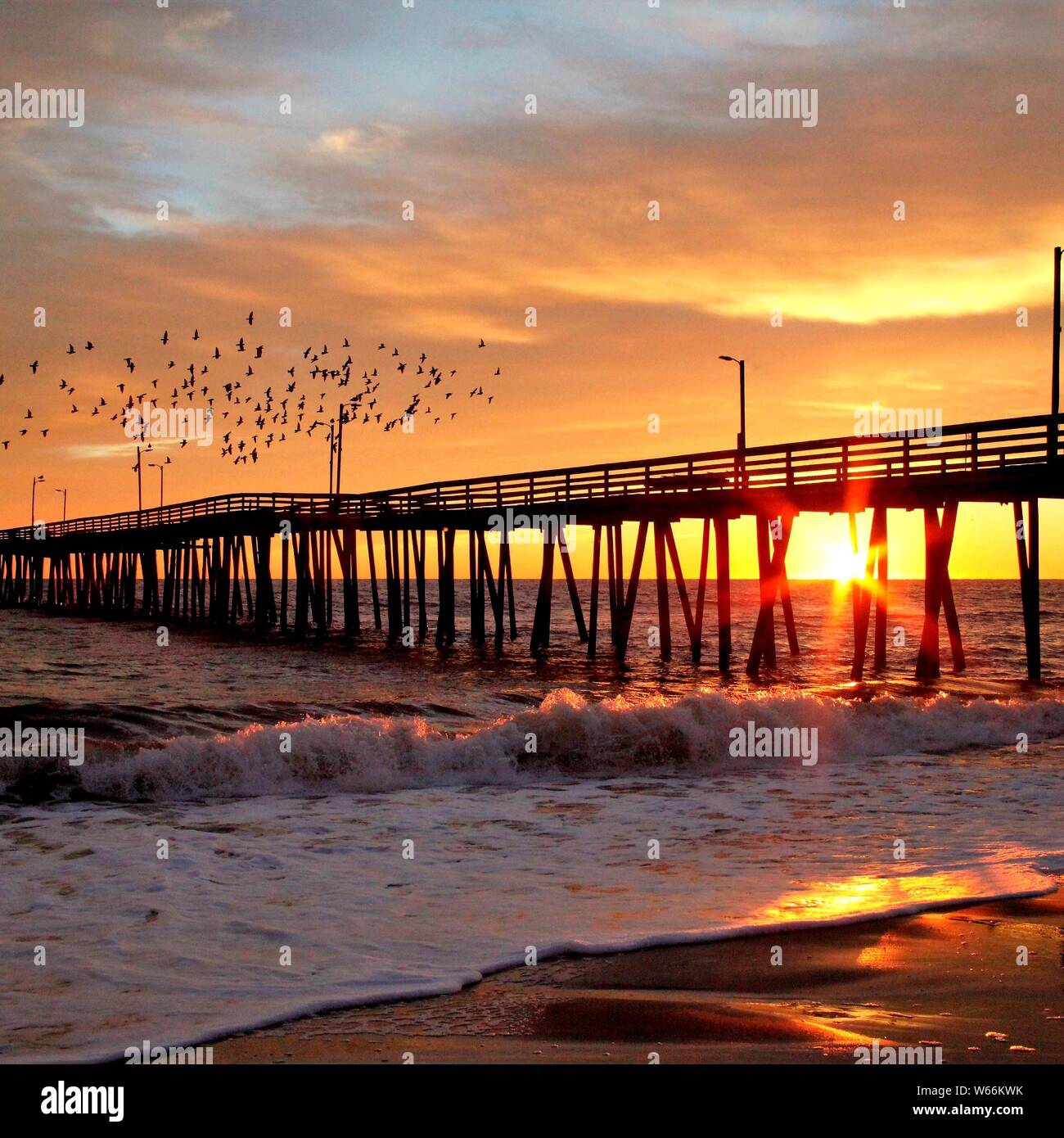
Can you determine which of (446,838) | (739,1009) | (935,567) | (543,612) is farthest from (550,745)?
(543,612)

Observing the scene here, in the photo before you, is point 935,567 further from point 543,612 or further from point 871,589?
point 543,612

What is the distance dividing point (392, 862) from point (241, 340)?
1553 inches

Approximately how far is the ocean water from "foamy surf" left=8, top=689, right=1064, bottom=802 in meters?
0.04

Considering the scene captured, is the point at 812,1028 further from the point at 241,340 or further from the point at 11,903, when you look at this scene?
the point at 241,340

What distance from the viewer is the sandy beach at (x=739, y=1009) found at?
16.8ft

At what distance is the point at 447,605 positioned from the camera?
40.1 m

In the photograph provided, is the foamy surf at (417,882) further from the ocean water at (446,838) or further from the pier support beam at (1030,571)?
the pier support beam at (1030,571)

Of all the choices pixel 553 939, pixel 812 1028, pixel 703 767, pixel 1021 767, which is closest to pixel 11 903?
pixel 553 939

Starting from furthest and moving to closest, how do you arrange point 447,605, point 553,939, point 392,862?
point 447,605 → point 392,862 → point 553,939

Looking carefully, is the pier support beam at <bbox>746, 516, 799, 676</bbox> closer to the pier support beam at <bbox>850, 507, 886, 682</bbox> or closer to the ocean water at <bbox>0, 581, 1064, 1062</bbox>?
the pier support beam at <bbox>850, 507, 886, 682</bbox>

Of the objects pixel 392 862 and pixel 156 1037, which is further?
pixel 392 862

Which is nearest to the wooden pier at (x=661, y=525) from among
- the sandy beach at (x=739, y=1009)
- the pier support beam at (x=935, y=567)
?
the pier support beam at (x=935, y=567)

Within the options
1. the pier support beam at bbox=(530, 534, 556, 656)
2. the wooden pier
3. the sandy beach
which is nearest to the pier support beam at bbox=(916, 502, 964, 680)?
the wooden pier

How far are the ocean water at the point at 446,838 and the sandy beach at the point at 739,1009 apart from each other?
0.30m
